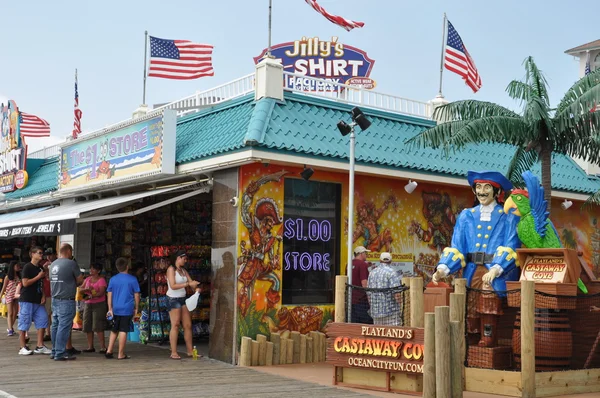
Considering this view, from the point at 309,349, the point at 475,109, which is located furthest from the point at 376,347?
the point at 475,109

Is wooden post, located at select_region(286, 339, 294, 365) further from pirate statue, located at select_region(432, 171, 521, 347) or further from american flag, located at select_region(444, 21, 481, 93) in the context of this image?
american flag, located at select_region(444, 21, 481, 93)

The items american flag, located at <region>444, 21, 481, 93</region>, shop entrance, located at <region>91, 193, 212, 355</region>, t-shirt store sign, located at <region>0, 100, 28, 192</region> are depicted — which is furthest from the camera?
t-shirt store sign, located at <region>0, 100, 28, 192</region>

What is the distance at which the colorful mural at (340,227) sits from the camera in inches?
477

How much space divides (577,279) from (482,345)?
1.53 metres

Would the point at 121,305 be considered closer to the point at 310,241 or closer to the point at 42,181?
the point at 310,241

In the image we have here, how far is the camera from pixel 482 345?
31.6 feet

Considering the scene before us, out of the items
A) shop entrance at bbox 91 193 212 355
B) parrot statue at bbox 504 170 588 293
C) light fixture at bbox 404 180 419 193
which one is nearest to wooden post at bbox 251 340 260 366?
shop entrance at bbox 91 193 212 355

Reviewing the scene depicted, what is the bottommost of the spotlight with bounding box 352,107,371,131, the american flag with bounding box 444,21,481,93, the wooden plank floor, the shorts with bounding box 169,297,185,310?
the wooden plank floor

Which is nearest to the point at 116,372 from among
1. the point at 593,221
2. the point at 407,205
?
the point at 407,205

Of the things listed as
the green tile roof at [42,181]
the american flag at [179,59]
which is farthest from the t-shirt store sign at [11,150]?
the american flag at [179,59]

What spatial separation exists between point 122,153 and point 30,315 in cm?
370

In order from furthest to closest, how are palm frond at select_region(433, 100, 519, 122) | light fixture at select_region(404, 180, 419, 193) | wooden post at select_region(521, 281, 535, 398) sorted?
1. light fixture at select_region(404, 180, 419, 193)
2. palm frond at select_region(433, 100, 519, 122)
3. wooden post at select_region(521, 281, 535, 398)

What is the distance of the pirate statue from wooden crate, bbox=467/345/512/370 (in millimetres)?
→ 139

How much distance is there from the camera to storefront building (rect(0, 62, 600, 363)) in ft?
39.8
